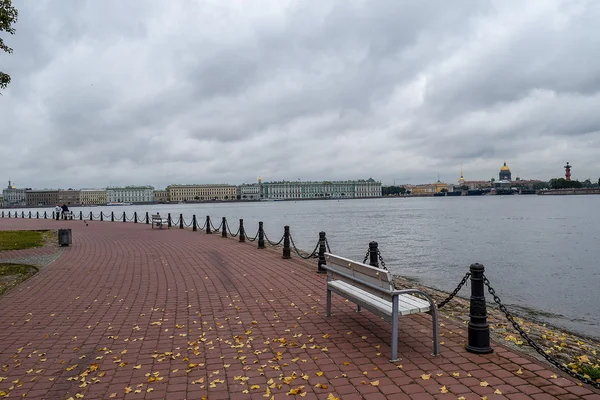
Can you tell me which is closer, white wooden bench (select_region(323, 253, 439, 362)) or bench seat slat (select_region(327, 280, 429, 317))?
white wooden bench (select_region(323, 253, 439, 362))

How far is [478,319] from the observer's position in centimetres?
516

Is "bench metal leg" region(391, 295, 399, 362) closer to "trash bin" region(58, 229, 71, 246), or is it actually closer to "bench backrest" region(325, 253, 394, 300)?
"bench backrest" region(325, 253, 394, 300)

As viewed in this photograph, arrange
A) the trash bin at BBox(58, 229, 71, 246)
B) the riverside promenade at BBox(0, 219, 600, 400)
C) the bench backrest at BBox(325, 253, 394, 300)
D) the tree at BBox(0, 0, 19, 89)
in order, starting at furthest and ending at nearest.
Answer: the trash bin at BBox(58, 229, 71, 246) < the tree at BBox(0, 0, 19, 89) < the bench backrest at BBox(325, 253, 394, 300) < the riverside promenade at BBox(0, 219, 600, 400)

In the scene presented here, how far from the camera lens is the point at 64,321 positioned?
22.3 feet

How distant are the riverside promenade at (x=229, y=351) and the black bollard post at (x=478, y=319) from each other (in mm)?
124

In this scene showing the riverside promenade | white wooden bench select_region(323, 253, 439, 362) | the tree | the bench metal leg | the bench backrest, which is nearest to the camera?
the riverside promenade

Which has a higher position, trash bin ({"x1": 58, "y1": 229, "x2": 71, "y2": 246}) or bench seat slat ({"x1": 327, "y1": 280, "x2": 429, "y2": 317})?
bench seat slat ({"x1": 327, "y1": 280, "x2": 429, "y2": 317})

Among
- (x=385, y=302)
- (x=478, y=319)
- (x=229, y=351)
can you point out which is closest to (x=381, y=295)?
(x=385, y=302)

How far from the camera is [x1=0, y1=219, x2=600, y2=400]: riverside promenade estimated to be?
4.28 metres

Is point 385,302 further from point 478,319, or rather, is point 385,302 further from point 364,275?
point 478,319

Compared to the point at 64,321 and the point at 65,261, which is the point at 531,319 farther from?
the point at 65,261

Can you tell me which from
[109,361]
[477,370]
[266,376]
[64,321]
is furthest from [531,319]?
[64,321]

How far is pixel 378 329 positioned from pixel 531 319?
472cm

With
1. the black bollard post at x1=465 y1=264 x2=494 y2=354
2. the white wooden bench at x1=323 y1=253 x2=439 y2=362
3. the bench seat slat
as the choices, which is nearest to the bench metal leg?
the white wooden bench at x1=323 y1=253 x2=439 y2=362
